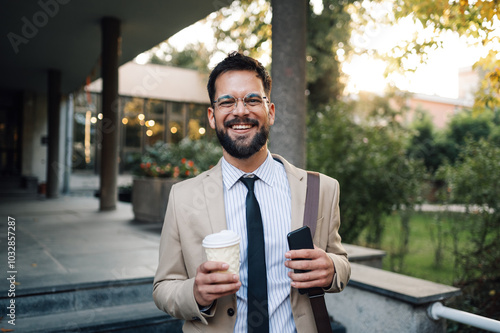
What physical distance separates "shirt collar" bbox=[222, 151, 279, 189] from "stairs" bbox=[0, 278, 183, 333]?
215cm

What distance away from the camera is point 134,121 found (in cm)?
2227

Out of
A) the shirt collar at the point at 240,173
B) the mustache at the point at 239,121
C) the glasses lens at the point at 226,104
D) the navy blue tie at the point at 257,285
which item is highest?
the glasses lens at the point at 226,104

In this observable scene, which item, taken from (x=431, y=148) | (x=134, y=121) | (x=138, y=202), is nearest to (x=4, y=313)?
(x=138, y=202)

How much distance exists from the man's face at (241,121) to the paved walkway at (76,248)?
9.02ft

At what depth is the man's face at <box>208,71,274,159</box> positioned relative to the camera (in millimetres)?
1839

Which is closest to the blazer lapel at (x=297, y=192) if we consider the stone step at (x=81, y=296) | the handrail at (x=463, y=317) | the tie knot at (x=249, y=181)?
the tie knot at (x=249, y=181)

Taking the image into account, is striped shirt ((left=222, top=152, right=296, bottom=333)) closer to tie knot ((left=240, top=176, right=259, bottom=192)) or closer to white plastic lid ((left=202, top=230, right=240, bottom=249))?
tie knot ((left=240, top=176, right=259, bottom=192))

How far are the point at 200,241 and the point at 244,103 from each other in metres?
0.64

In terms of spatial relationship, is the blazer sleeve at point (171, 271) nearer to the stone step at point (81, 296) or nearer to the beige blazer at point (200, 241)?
the beige blazer at point (200, 241)

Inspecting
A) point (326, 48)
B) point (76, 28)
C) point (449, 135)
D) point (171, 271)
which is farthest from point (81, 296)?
point (449, 135)

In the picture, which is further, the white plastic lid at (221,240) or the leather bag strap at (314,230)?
the leather bag strap at (314,230)

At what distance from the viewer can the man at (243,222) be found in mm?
1678

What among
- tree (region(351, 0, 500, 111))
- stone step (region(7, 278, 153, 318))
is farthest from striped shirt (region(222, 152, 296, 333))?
tree (region(351, 0, 500, 111))

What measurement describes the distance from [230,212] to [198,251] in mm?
221
